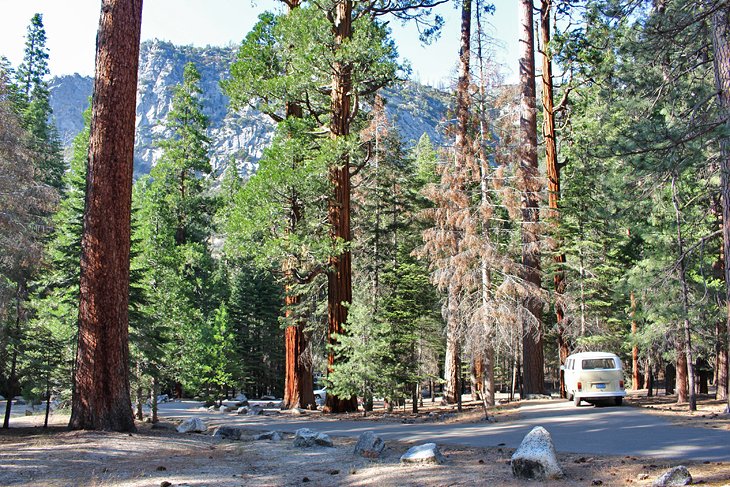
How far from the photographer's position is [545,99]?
23.4m

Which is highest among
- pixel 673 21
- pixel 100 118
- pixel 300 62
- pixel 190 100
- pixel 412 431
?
pixel 190 100

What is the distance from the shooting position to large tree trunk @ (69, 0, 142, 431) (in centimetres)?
968

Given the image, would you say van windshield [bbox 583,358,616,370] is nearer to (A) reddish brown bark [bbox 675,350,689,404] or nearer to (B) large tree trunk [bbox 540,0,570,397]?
(B) large tree trunk [bbox 540,0,570,397]

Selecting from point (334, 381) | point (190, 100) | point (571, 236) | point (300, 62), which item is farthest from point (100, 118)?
point (190, 100)

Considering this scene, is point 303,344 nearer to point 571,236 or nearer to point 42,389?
point 42,389

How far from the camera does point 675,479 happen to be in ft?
19.5

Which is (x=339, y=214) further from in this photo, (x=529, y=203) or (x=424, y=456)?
(x=424, y=456)

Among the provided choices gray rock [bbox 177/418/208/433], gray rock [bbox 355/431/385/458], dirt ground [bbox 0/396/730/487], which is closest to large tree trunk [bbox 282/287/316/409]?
gray rock [bbox 177/418/208/433]

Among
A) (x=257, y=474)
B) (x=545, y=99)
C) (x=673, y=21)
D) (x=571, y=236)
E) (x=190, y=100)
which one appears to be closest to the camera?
(x=257, y=474)

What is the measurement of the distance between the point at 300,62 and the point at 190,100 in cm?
2051

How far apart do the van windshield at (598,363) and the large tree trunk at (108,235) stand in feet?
43.6

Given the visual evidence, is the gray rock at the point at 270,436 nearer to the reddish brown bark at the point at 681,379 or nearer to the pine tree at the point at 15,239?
the pine tree at the point at 15,239

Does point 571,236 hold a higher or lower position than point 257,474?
higher

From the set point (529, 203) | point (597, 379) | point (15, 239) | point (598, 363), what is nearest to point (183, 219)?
point (15, 239)
